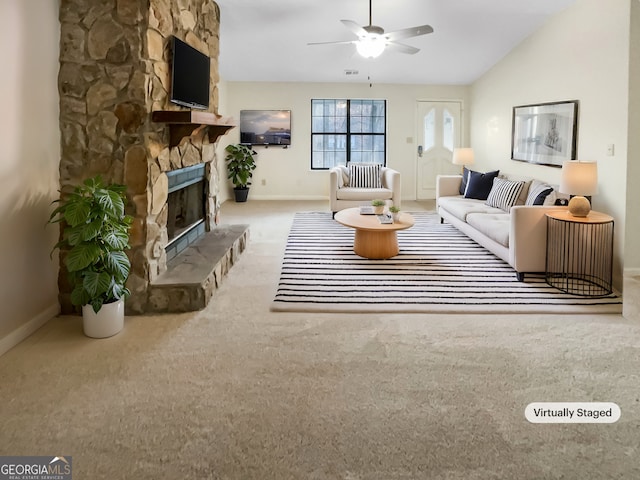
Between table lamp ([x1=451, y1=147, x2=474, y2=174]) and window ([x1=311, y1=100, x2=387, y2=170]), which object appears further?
window ([x1=311, y1=100, x2=387, y2=170])

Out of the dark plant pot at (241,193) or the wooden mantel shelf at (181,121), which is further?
the dark plant pot at (241,193)

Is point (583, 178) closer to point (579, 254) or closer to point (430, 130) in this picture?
point (579, 254)

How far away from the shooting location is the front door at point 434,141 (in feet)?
30.4

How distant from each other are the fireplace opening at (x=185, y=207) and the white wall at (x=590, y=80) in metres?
3.51

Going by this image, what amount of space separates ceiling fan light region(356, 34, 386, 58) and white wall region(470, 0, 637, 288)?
186 centimetres

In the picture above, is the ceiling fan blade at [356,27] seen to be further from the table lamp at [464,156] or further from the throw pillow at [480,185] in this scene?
the table lamp at [464,156]

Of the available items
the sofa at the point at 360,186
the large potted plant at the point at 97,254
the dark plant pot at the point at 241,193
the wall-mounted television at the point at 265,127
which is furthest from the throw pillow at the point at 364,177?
the large potted plant at the point at 97,254

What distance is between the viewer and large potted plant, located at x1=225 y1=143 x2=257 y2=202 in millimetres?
8875

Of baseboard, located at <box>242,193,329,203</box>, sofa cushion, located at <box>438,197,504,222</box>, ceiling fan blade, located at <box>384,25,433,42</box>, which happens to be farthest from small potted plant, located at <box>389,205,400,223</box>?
baseboard, located at <box>242,193,329,203</box>

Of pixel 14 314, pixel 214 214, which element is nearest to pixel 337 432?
pixel 14 314

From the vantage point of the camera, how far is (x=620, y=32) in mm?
4094

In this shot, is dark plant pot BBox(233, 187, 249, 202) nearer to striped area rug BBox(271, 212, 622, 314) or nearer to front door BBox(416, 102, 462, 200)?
front door BBox(416, 102, 462, 200)

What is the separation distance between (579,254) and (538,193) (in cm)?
102

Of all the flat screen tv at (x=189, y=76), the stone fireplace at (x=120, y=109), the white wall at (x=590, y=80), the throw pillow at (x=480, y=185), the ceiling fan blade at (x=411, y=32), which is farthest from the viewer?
the throw pillow at (x=480, y=185)
